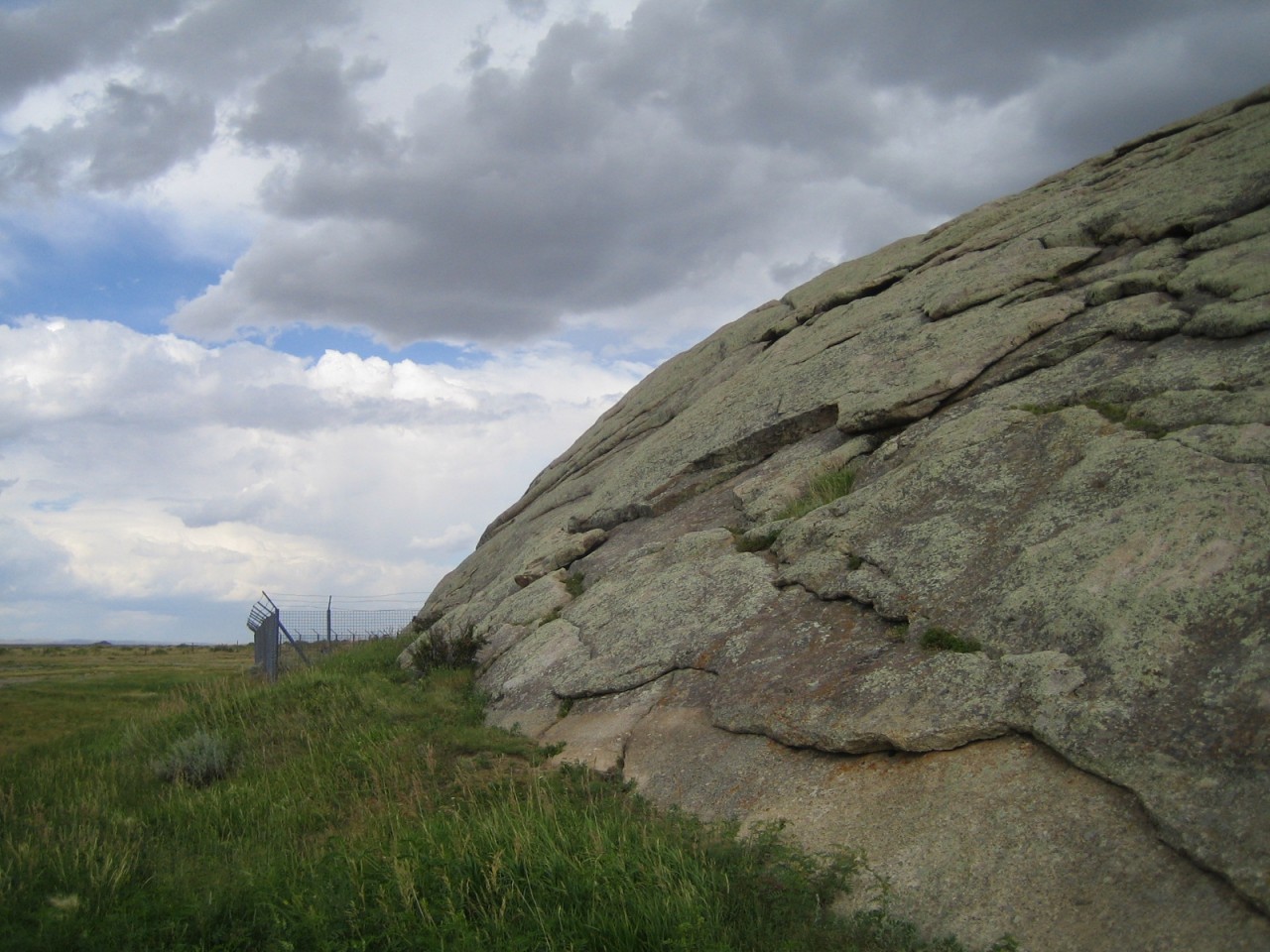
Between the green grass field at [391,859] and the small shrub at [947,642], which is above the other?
the small shrub at [947,642]

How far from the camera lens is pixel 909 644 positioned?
7.20 meters

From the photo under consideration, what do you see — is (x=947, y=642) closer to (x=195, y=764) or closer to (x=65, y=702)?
(x=195, y=764)

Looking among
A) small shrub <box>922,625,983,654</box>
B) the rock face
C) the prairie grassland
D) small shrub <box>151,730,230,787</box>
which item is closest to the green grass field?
small shrub <box>151,730,230,787</box>

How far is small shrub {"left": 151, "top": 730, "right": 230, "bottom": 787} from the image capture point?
33.2 feet

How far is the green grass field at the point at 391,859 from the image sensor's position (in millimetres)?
5230

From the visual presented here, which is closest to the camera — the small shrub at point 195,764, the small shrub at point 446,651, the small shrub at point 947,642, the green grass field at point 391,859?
the green grass field at point 391,859

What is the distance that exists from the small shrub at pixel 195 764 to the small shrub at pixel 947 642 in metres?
7.84

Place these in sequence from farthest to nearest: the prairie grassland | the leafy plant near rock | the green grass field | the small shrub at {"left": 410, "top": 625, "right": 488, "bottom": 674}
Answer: the prairie grassland
the small shrub at {"left": 410, "top": 625, "right": 488, "bottom": 674}
the leafy plant near rock
the green grass field

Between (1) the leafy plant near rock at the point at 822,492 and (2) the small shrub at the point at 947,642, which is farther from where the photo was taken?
(1) the leafy plant near rock at the point at 822,492

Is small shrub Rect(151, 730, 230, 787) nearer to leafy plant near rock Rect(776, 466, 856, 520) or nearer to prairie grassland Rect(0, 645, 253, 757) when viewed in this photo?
prairie grassland Rect(0, 645, 253, 757)

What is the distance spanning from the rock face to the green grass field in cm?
60

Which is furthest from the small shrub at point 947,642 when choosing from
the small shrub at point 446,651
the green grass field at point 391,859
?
the small shrub at point 446,651

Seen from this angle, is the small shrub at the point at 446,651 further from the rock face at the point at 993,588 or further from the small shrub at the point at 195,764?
the small shrub at the point at 195,764

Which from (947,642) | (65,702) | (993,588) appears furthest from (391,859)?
(65,702)
